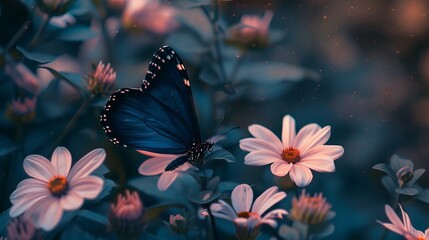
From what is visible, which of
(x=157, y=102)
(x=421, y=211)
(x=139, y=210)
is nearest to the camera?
(x=139, y=210)

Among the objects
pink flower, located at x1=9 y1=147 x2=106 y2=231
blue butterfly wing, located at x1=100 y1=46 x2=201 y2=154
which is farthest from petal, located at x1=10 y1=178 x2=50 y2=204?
blue butterfly wing, located at x1=100 y1=46 x2=201 y2=154

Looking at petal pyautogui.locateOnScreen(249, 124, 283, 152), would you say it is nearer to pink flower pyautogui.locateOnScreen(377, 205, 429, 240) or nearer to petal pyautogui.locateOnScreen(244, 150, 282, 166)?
petal pyautogui.locateOnScreen(244, 150, 282, 166)

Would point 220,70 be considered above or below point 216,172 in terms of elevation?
above

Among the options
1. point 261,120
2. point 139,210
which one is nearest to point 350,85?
point 261,120

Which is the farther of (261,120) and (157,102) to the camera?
(261,120)

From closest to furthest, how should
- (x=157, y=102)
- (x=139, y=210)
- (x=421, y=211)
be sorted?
(x=139, y=210) → (x=157, y=102) → (x=421, y=211)

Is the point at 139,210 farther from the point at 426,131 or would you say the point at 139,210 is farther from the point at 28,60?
the point at 426,131

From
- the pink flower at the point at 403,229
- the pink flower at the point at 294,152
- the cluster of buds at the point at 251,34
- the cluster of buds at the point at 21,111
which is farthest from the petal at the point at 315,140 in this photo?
the cluster of buds at the point at 21,111
